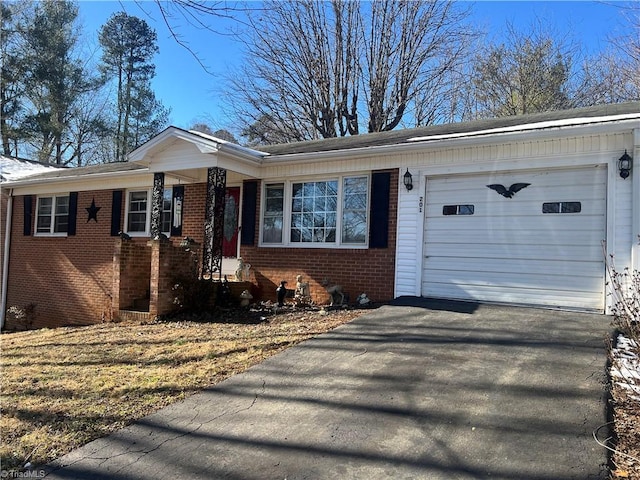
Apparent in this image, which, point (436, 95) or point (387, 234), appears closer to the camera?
point (387, 234)

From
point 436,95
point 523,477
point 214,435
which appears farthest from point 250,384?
point 436,95

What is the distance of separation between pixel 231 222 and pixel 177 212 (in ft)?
5.62

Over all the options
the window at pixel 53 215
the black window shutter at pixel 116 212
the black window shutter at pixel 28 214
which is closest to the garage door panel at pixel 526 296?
the black window shutter at pixel 116 212

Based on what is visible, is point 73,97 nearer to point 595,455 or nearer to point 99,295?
point 99,295

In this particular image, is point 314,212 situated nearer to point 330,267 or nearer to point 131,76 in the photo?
point 330,267

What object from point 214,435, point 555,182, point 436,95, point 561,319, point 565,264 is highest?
point 436,95

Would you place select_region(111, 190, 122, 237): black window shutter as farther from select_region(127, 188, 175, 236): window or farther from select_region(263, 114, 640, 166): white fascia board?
select_region(263, 114, 640, 166): white fascia board

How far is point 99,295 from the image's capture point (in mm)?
11578

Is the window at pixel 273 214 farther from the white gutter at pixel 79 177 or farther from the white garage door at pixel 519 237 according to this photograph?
the white garage door at pixel 519 237

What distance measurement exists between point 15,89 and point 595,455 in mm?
30086

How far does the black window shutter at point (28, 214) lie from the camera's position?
1345 centimetres

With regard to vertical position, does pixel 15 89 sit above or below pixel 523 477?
above

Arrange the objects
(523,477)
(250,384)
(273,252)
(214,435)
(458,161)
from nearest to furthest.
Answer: (523,477), (214,435), (250,384), (458,161), (273,252)

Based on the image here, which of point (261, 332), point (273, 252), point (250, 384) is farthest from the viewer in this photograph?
point (273, 252)
